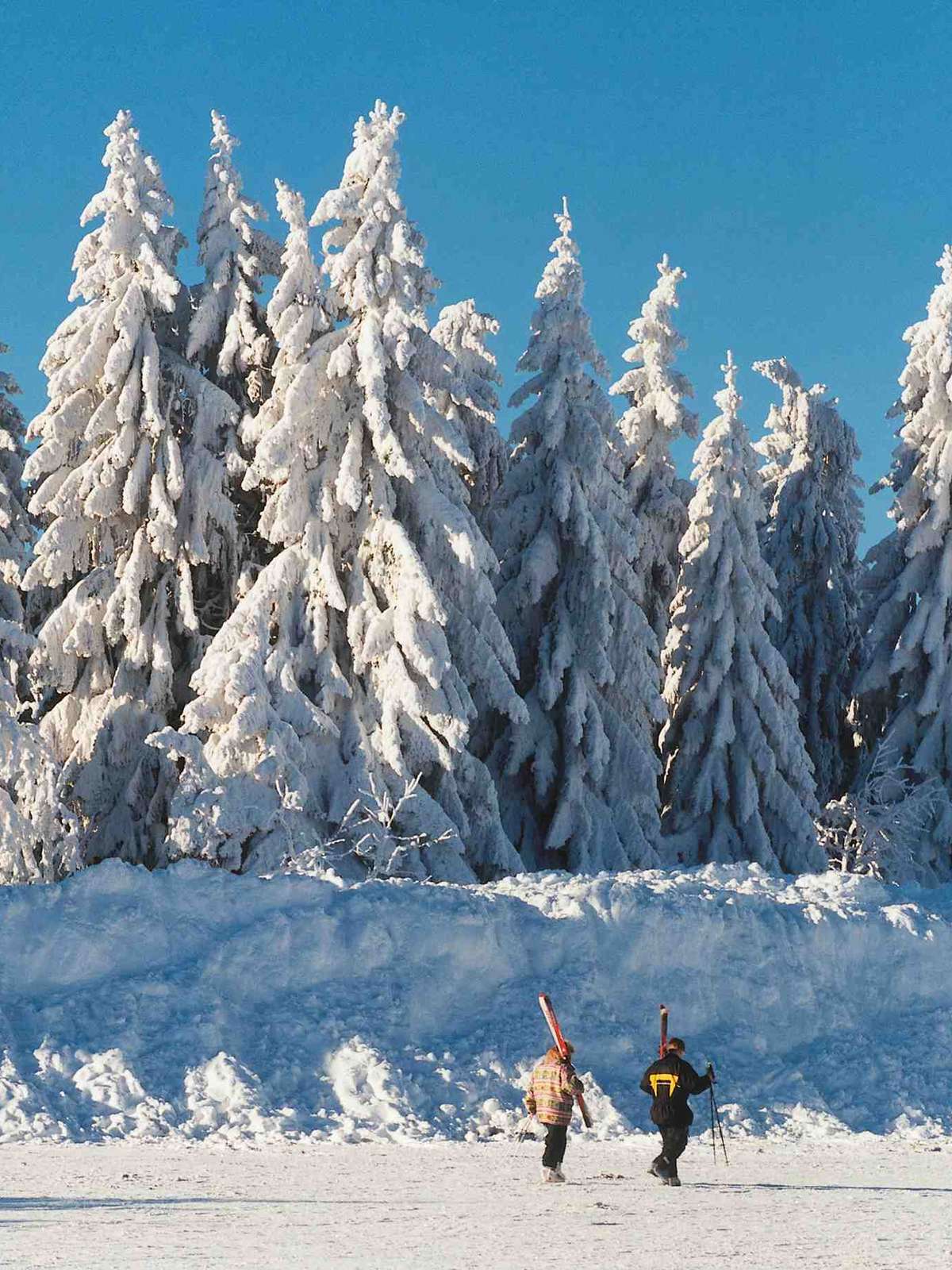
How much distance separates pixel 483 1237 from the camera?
32.1 ft

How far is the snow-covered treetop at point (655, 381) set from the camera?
3444 centimetres

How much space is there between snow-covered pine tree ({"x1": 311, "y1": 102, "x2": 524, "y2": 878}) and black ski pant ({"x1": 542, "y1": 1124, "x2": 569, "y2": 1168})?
11458mm

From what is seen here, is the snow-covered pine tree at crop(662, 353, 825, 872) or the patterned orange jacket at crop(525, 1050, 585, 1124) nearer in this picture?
the patterned orange jacket at crop(525, 1050, 585, 1124)

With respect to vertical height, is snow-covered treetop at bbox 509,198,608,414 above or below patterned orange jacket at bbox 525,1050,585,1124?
above

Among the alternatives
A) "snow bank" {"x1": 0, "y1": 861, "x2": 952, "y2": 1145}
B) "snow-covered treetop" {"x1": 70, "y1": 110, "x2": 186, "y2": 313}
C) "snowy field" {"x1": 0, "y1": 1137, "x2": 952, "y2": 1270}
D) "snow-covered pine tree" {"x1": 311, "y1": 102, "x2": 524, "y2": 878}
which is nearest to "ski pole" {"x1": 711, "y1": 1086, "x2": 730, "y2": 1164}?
"snowy field" {"x1": 0, "y1": 1137, "x2": 952, "y2": 1270}

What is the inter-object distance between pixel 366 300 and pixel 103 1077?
1435cm

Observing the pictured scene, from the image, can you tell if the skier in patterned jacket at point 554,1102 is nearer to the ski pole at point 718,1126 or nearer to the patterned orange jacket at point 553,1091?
the patterned orange jacket at point 553,1091

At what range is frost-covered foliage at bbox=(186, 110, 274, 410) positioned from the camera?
28.1 meters

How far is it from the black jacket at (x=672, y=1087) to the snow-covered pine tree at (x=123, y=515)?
14.0m

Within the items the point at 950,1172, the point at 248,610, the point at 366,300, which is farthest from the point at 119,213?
the point at 950,1172

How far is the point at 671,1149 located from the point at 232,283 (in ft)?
66.0

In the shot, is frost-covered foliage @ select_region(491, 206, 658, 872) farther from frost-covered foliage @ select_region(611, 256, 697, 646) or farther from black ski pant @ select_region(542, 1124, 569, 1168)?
black ski pant @ select_region(542, 1124, 569, 1168)

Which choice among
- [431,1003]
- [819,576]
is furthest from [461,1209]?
[819,576]

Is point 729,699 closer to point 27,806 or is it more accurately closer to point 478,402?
point 478,402
